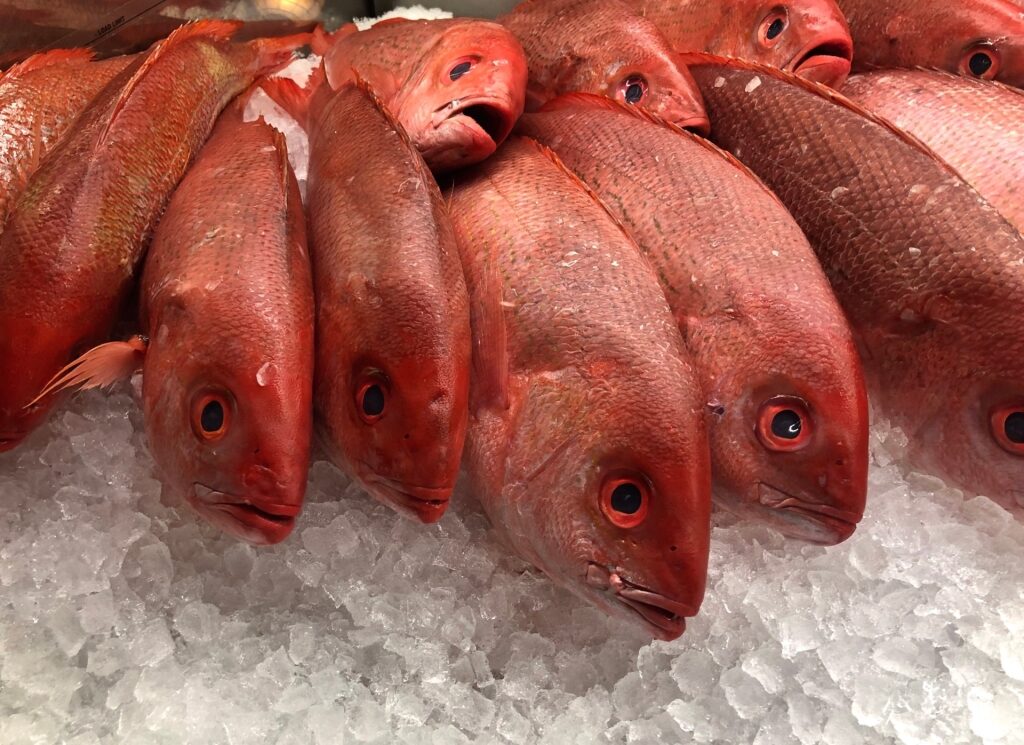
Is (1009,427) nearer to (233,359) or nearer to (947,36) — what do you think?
(947,36)

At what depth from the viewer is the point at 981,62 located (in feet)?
5.46

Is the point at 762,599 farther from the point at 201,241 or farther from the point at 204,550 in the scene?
the point at 201,241

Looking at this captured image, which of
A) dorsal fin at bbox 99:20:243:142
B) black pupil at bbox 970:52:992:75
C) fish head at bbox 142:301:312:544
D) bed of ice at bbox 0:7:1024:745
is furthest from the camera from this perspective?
black pupil at bbox 970:52:992:75

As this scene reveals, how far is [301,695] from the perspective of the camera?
1.15m

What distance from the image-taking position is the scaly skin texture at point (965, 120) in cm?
141

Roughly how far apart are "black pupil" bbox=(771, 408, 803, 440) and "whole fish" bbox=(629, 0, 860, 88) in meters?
0.81

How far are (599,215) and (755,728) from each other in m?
0.86

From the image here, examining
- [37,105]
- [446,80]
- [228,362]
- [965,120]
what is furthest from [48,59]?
[965,120]

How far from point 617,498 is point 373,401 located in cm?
37

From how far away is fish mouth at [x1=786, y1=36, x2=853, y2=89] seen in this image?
159 cm

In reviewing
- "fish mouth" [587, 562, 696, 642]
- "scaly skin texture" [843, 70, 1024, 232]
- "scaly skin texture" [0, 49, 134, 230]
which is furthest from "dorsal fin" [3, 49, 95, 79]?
"scaly skin texture" [843, 70, 1024, 232]

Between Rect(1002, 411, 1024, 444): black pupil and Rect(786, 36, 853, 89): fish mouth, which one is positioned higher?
Rect(786, 36, 853, 89): fish mouth

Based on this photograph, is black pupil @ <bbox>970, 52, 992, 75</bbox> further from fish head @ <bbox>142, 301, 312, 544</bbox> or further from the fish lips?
the fish lips

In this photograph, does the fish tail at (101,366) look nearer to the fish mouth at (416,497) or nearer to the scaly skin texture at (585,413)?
the fish mouth at (416,497)
